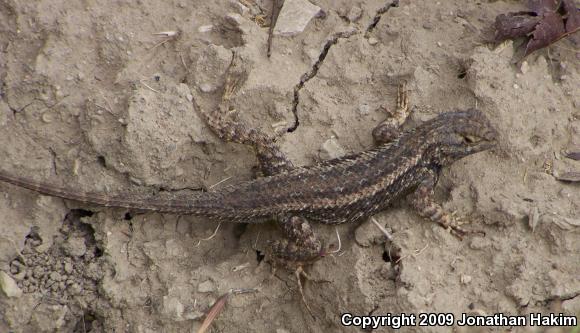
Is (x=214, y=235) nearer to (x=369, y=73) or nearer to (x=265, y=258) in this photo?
(x=265, y=258)

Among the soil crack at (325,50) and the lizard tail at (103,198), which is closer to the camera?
the lizard tail at (103,198)

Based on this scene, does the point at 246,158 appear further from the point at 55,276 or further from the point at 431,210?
the point at 55,276

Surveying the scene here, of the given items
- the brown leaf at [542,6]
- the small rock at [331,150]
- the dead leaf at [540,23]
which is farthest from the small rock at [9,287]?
the brown leaf at [542,6]

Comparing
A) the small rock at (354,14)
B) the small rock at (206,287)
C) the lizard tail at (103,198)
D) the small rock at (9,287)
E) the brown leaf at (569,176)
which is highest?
the small rock at (354,14)

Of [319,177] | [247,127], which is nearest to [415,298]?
[319,177]

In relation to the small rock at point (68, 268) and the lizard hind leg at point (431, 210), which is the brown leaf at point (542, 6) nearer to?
the lizard hind leg at point (431, 210)

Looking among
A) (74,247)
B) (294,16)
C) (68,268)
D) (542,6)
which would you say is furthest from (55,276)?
(542,6)

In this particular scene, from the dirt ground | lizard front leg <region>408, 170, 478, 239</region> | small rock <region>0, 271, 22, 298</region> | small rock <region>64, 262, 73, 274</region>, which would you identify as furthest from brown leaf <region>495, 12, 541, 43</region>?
small rock <region>0, 271, 22, 298</region>
